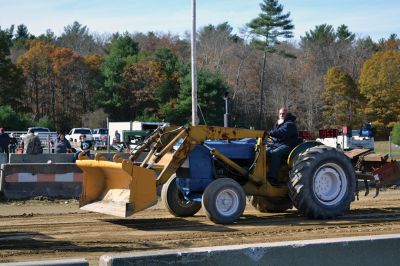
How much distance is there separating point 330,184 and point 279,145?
107cm

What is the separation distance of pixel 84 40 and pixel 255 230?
98166 mm

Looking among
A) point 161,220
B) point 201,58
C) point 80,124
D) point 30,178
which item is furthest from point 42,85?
point 161,220

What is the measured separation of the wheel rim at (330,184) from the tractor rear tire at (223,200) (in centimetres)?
145

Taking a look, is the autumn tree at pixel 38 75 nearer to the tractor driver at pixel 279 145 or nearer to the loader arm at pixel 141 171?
the loader arm at pixel 141 171

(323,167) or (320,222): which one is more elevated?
(323,167)

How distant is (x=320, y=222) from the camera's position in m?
10.7

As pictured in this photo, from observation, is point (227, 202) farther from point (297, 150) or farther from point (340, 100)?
point (340, 100)

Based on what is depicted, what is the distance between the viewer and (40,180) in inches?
616

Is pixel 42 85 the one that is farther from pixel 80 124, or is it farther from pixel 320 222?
pixel 320 222

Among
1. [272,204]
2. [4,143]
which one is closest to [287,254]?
[272,204]

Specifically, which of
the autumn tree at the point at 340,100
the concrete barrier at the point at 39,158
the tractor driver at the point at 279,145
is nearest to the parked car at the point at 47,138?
the concrete barrier at the point at 39,158

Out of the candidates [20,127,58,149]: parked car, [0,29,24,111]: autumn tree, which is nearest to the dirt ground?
[20,127,58,149]: parked car

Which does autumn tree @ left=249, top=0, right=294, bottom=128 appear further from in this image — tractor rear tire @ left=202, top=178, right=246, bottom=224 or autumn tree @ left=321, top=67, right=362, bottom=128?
tractor rear tire @ left=202, top=178, right=246, bottom=224

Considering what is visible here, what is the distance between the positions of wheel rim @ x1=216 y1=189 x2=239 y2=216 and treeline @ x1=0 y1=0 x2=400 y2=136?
4774cm
